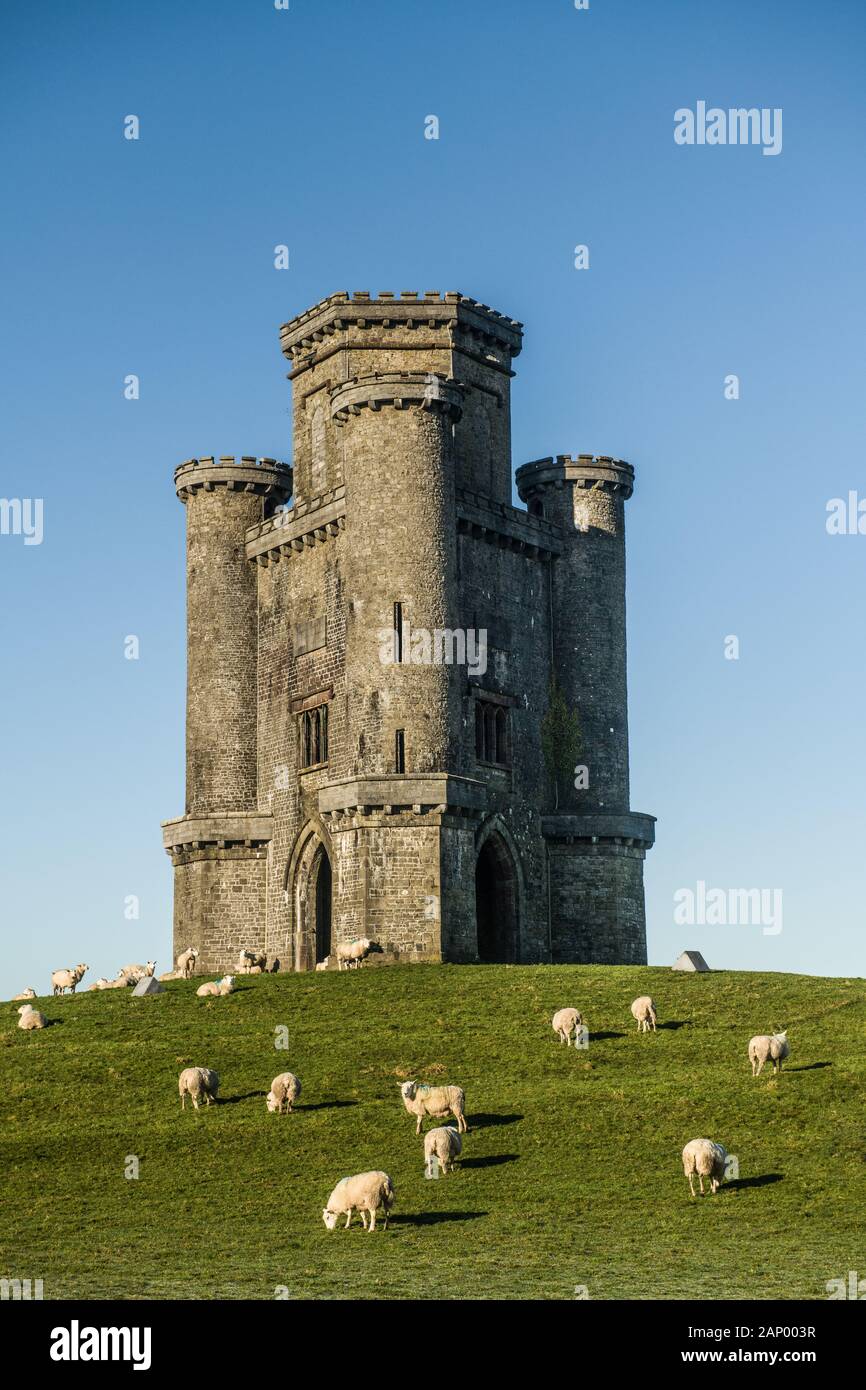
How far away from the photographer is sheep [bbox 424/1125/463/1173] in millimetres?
29156

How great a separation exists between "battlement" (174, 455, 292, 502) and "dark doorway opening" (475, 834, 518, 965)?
1616cm

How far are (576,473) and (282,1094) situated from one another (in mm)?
36527

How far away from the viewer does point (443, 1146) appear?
29.2 m

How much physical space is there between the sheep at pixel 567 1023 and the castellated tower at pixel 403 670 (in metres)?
16.0

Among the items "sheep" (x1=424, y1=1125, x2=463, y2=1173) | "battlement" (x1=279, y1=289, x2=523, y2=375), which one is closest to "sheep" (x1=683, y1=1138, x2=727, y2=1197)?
"sheep" (x1=424, y1=1125, x2=463, y2=1173)

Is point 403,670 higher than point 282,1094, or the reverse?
point 403,670

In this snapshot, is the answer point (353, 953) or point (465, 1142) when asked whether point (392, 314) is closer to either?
point (353, 953)

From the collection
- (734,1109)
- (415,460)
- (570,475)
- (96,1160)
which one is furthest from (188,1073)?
(570,475)

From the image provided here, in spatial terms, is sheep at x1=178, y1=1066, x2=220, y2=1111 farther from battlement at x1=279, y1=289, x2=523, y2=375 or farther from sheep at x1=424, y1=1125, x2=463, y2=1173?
battlement at x1=279, y1=289, x2=523, y2=375

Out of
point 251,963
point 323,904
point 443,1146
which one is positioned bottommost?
point 443,1146

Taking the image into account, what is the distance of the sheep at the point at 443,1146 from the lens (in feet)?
95.7

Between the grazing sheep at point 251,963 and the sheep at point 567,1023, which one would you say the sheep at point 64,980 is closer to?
the grazing sheep at point 251,963

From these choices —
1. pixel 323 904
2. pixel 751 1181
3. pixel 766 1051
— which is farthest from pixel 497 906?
pixel 751 1181
